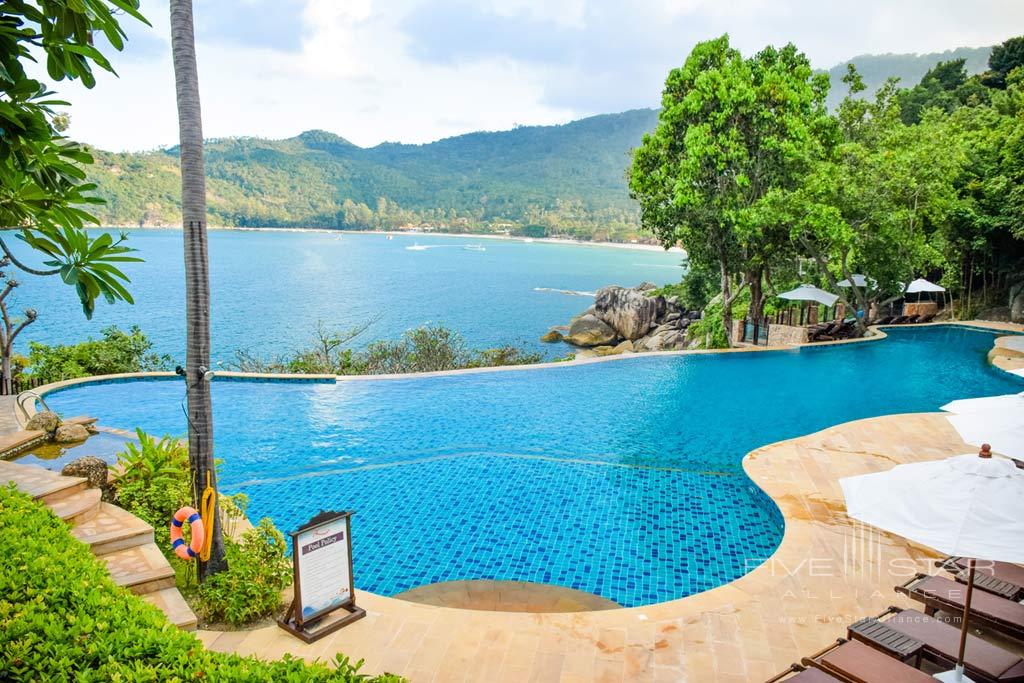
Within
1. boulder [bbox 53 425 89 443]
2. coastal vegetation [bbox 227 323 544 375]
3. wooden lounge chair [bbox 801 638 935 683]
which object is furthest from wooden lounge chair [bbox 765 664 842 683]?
coastal vegetation [bbox 227 323 544 375]

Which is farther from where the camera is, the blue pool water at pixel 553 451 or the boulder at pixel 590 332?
the boulder at pixel 590 332

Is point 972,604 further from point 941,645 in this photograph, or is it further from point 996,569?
point 996,569

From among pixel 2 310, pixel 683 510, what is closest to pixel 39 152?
pixel 683 510

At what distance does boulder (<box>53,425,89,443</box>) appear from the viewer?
28.4 feet

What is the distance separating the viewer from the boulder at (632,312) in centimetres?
2727

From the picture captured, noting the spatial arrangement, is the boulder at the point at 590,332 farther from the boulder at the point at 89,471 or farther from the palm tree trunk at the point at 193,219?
the palm tree trunk at the point at 193,219

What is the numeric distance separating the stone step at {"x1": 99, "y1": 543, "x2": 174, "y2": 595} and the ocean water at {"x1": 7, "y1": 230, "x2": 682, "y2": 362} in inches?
916

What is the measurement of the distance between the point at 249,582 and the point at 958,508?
4507 mm

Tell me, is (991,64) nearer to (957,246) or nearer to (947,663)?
(957,246)

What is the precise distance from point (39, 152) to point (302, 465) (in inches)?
267

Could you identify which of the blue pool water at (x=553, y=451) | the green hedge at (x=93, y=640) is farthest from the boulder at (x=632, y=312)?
the green hedge at (x=93, y=640)

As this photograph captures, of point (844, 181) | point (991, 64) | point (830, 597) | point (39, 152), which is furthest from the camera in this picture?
point (991, 64)

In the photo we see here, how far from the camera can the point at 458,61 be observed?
38.2 metres

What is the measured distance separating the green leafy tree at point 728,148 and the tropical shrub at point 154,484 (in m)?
12.9
